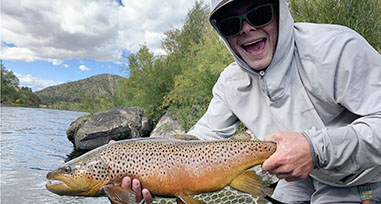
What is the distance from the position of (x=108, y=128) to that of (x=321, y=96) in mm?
9397

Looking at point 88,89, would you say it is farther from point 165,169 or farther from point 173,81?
point 165,169

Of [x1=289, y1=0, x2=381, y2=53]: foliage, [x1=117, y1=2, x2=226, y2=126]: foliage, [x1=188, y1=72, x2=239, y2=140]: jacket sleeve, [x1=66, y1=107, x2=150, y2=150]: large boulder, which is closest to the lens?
[x1=188, y1=72, x2=239, y2=140]: jacket sleeve

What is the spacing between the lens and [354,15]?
4.88 metres

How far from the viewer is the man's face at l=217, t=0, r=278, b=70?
2.09 metres

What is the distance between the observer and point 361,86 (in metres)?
1.67

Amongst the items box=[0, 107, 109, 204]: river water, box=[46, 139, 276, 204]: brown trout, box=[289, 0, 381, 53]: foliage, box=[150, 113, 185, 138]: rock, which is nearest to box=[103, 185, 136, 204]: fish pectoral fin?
box=[46, 139, 276, 204]: brown trout

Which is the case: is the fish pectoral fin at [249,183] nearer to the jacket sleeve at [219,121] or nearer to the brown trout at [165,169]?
the brown trout at [165,169]

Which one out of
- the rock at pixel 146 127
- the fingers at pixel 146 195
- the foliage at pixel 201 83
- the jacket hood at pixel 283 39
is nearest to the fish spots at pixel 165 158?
the fingers at pixel 146 195

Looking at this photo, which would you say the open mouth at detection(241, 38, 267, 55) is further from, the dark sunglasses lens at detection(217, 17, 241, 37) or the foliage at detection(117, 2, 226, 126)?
the foliage at detection(117, 2, 226, 126)

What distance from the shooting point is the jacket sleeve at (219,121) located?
8.19 feet

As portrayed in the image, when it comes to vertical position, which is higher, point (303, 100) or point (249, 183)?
point (303, 100)

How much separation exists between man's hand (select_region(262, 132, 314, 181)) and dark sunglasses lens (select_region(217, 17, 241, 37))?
91cm

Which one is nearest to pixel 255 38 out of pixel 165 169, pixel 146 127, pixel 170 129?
pixel 165 169

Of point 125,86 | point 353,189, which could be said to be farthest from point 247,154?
point 125,86
